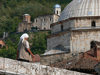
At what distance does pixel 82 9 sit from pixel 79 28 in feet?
5.52

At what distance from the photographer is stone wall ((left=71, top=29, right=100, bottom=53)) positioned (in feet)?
98.8

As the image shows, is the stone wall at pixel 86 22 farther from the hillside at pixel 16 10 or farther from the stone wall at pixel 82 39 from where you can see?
the hillside at pixel 16 10

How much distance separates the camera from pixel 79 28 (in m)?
30.6

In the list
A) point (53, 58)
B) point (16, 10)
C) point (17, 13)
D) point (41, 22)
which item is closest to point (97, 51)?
point (53, 58)

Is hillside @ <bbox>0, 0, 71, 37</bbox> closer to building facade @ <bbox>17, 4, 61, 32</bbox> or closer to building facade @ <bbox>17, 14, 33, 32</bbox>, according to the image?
building facade @ <bbox>17, 14, 33, 32</bbox>

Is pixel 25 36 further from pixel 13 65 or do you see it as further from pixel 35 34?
pixel 35 34

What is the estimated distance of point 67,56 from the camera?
29938mm

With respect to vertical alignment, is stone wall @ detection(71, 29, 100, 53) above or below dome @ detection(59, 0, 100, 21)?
below

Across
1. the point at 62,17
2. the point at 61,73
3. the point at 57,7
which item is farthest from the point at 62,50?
the point at 57,7

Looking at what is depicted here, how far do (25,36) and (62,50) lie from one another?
Answer: 1556 cm

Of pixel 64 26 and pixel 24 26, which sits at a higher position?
pixel 24 26

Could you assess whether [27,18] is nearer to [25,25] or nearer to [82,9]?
[25,25]

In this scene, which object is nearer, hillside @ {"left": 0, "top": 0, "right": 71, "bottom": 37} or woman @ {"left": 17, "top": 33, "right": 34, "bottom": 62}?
woman @ {"left": 17, "top": 33, "right": 34, "bottom": 62}

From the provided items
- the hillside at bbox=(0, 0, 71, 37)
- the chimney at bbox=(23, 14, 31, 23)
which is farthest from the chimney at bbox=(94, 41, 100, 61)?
the hillside at bbox=(0, 0, 71, 37)
